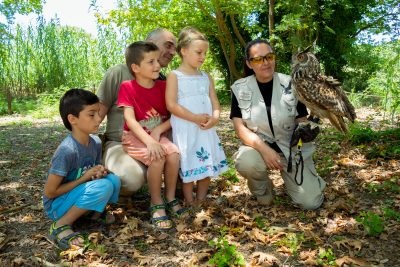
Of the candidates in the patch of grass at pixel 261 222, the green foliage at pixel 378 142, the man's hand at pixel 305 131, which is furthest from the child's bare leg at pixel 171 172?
the green foliage at pixel 378 142

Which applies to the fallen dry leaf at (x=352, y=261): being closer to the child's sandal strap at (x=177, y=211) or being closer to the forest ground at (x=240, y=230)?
the forest ground at (x=240, y=230)

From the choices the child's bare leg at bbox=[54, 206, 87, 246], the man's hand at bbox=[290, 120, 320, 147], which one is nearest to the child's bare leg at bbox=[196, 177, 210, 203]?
the man's hand at bbox=[290, 120, 320, 147]

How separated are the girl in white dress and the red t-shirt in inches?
6.2

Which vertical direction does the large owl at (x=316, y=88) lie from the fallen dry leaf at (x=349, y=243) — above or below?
above

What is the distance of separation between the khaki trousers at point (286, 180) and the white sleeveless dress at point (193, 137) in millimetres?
296

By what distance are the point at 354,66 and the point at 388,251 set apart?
10723mm

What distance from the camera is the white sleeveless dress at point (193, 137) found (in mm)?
3434

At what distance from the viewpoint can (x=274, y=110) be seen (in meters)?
3.63

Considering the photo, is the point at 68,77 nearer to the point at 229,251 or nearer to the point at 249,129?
→ the point at 249,129

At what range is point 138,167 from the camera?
11.1 ft

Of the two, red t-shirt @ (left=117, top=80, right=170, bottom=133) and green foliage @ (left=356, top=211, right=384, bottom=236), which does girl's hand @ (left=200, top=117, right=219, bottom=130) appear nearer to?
red t-shirt @ (left=117, top=80, right=170, bottom=133)

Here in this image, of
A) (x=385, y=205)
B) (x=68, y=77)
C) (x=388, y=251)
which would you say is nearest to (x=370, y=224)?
(x=388, y=251)

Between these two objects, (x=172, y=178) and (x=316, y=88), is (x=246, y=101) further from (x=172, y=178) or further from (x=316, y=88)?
(x=172, y=178)

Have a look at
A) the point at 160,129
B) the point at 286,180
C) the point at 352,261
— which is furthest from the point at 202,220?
the point at 352,261
